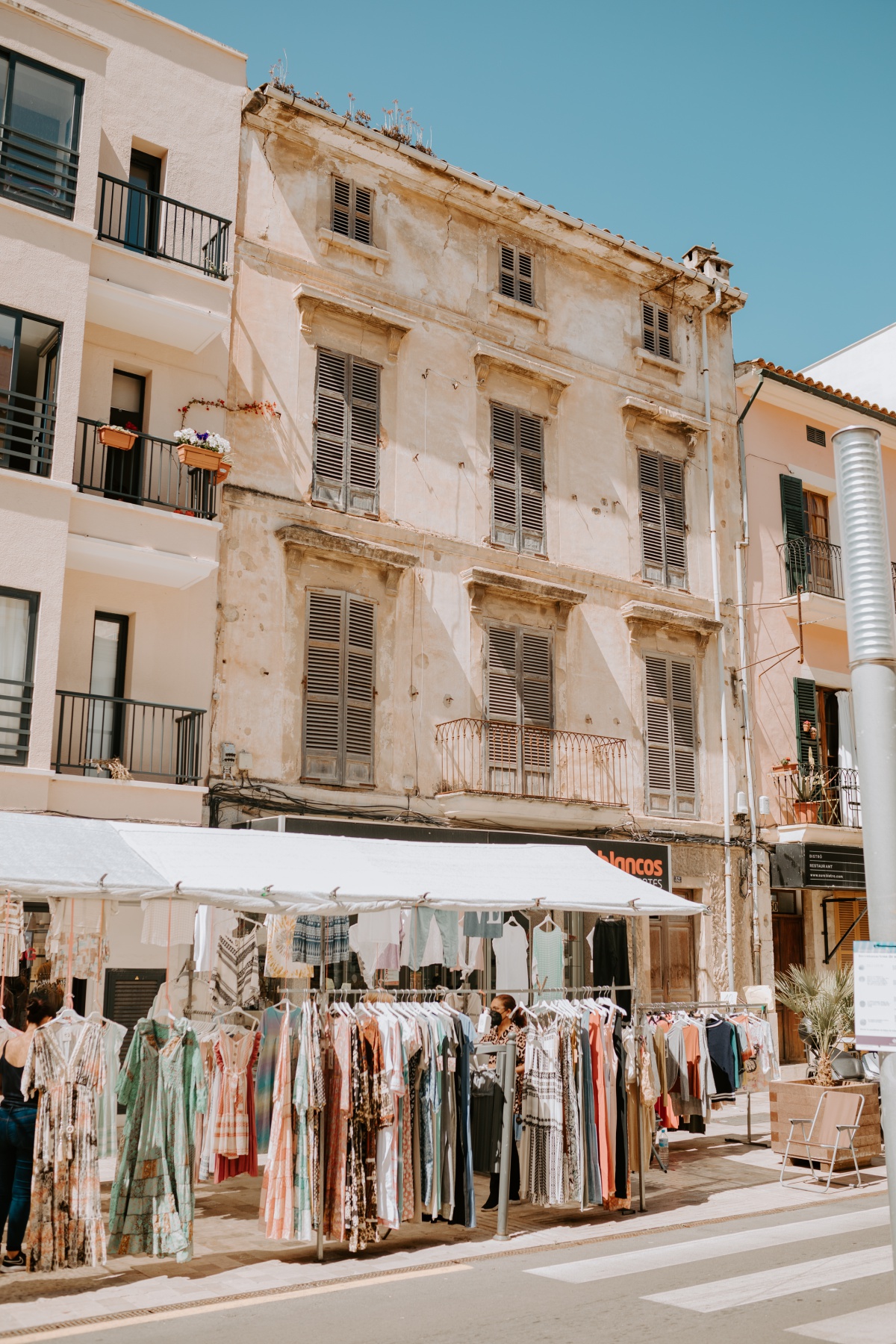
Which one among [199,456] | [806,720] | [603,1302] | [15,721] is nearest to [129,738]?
[15,721]

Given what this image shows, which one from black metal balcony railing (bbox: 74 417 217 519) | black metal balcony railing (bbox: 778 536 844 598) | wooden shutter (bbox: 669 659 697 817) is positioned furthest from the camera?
black metal balcony railing (bbox: 778 536 844 598)

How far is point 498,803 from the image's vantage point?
16031 millimetres

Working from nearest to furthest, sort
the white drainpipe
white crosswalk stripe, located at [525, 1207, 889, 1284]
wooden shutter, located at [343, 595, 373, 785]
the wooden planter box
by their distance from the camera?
white crosswalk stripe, located at [525, 1207, 889, 1284], the wooden planter box, wooden shutter, located at [343, 595, 373, 785], the white drainpipe

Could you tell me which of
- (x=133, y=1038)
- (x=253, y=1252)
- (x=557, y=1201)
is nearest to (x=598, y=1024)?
(x=557, y=1201)

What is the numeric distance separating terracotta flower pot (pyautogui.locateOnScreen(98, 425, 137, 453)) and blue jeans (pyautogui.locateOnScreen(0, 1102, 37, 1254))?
829 centimetres

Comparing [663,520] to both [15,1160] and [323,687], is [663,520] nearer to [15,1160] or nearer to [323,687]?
[323,687]

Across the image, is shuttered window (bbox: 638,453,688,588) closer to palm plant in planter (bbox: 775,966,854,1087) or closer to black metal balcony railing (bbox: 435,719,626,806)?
black metal balcony railing (bbox: 435,719,626,806)

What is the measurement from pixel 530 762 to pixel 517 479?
173 inches

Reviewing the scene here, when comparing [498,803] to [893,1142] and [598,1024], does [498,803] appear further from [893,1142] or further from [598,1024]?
[893,1142]

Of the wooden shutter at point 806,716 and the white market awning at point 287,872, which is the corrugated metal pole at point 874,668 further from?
the wooden shutter at point 806,716

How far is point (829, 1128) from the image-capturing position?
35.9ft

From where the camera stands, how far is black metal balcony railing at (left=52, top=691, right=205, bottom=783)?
525 inches

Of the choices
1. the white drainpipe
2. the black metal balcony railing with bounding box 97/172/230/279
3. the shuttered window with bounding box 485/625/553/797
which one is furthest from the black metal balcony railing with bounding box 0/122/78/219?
the white drainpipe

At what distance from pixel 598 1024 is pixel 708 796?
1046cm
